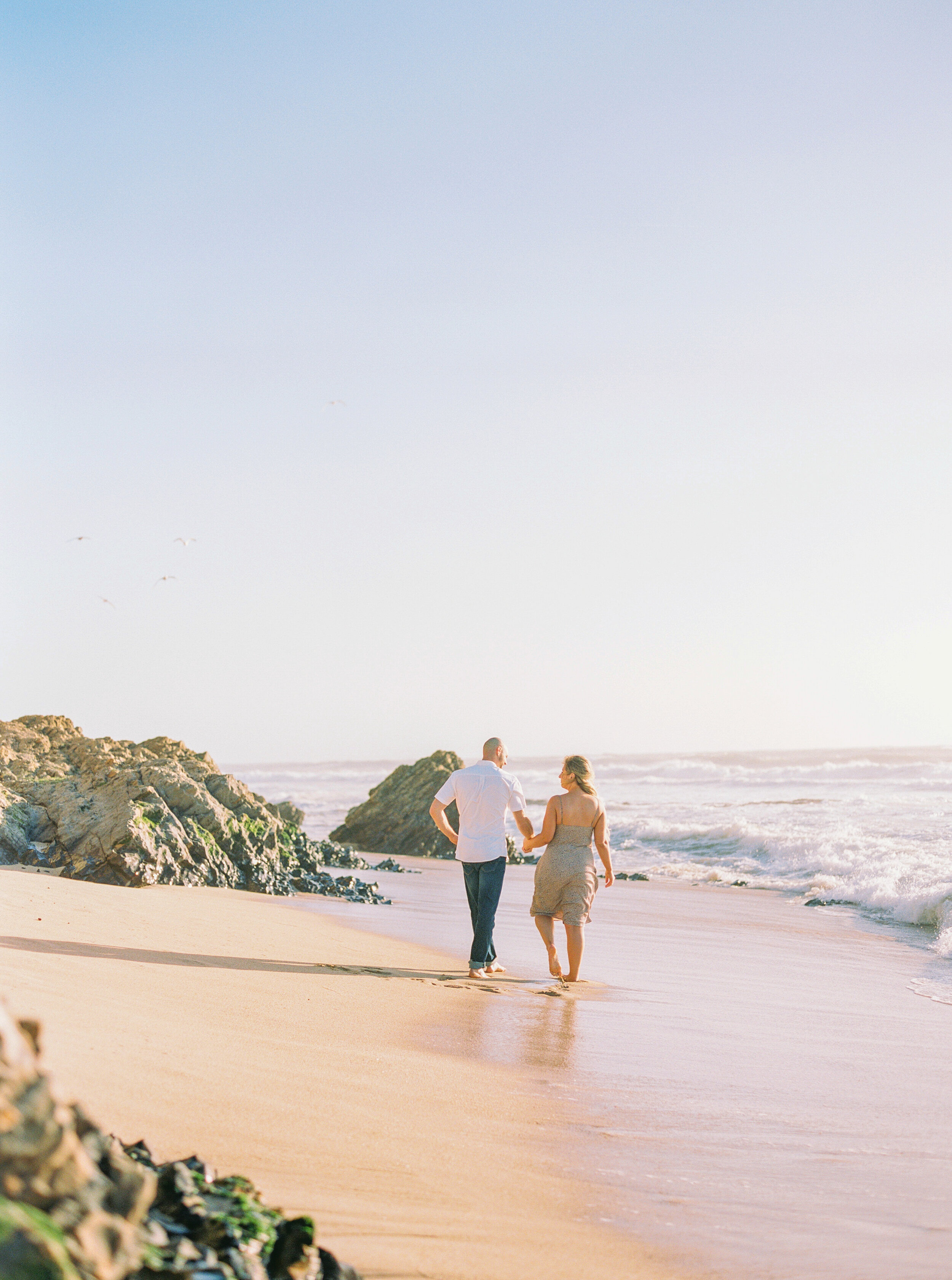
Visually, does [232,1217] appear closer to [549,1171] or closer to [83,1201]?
[83,1201]

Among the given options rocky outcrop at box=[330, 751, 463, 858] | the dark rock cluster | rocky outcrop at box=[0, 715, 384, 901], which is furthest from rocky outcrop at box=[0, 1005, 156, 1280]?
rocky outcrop at box=[330, 751, 463, 858]

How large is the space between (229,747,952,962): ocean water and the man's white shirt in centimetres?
363

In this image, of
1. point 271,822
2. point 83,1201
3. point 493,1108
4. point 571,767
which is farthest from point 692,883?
point 83,1201

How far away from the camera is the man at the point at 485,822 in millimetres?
8398

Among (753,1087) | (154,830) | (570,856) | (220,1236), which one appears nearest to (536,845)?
(570,856)

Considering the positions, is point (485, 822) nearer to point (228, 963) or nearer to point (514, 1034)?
point (228, 963)

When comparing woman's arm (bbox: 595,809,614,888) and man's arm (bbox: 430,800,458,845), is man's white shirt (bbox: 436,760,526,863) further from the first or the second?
woman's arm (bbox: 595,809,614,888)

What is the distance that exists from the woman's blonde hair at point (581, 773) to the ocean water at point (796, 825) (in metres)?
3.10

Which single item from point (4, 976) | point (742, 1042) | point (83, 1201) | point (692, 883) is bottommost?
point (692, 883)

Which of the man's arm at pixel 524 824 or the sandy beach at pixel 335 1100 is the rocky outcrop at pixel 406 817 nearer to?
the man's arm at pixel 524 824

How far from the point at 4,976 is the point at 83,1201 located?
363 centimetres

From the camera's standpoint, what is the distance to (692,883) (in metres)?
17.2

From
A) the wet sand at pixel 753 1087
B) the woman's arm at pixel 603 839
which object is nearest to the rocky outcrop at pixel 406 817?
the wet sand at pixel 753 1087

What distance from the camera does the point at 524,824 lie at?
27.6 feet
